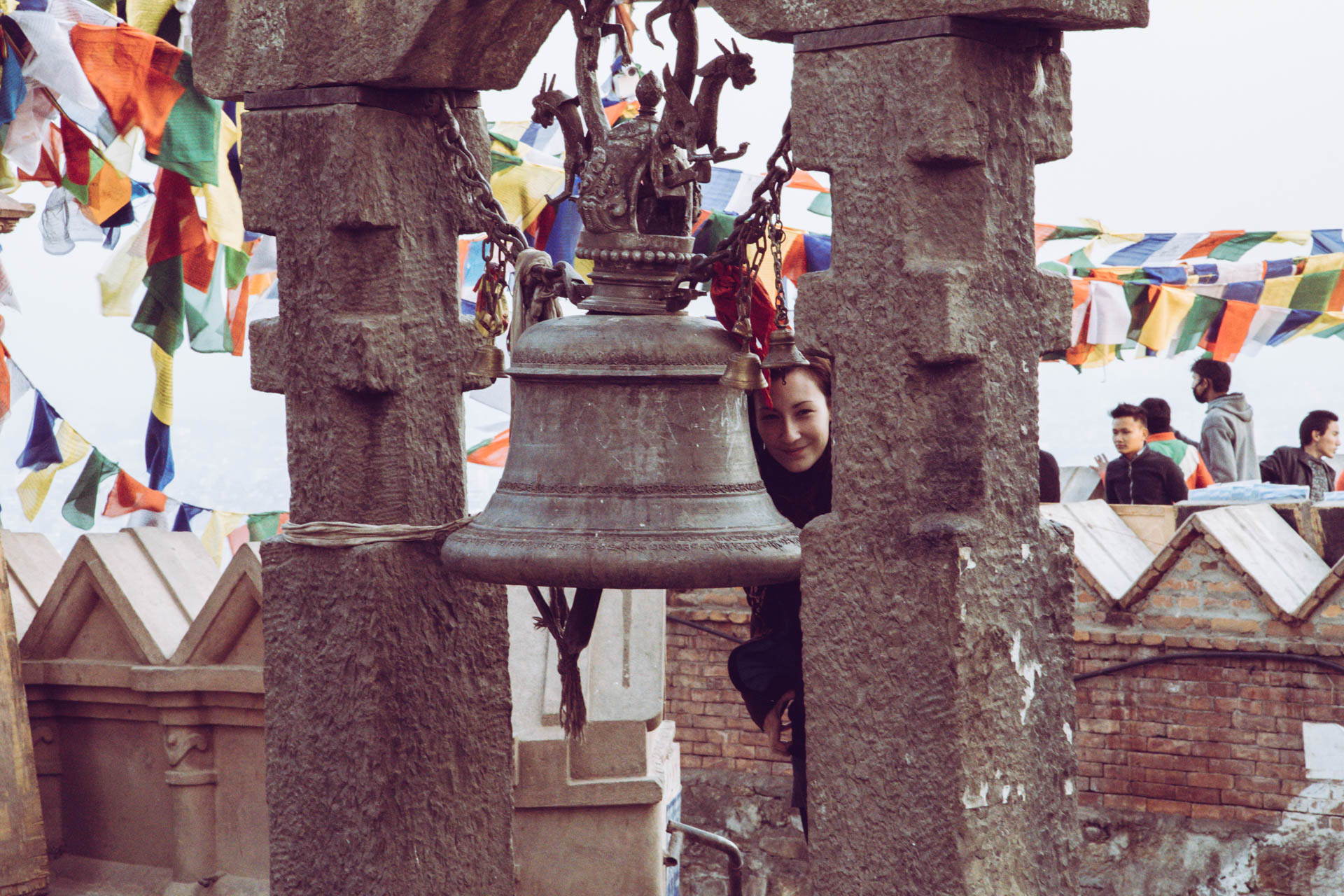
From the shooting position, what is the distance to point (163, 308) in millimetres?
7609

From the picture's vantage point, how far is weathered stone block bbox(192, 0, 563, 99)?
3.47 metres

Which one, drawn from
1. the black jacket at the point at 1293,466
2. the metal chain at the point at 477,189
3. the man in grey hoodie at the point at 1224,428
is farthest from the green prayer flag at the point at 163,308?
the black jacket at the point at 1293,466

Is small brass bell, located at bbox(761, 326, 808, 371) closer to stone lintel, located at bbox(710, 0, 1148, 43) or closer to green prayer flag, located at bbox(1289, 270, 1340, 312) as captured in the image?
stone lintel, located at bbox(710, 0, 1148, 43)

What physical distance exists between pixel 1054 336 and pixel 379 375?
61.5 inches

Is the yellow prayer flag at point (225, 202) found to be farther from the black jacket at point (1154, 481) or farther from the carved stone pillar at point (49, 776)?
the black jacket at point (1154, 481)

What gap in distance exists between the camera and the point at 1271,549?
24.6 feet

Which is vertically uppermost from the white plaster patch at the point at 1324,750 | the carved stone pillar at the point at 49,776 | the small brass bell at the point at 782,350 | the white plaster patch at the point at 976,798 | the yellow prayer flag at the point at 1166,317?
the yellow prayer flag at the point at 1166,317

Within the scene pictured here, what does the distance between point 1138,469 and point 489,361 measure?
6.48 m

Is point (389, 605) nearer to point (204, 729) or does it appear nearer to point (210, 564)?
point (204, 729)

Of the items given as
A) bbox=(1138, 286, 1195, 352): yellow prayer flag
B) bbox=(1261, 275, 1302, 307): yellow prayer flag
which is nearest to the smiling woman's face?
bbox=(1138, 286, 1195, 352): yellow prayer flag

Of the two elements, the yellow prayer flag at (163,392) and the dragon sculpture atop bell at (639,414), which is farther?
the yellow prayer flag at (163,392)

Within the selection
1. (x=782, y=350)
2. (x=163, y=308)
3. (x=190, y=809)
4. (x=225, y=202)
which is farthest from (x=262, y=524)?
(x=782, y=350)

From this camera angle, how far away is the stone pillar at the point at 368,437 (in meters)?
3.59

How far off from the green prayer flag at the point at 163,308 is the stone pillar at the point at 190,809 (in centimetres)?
312
